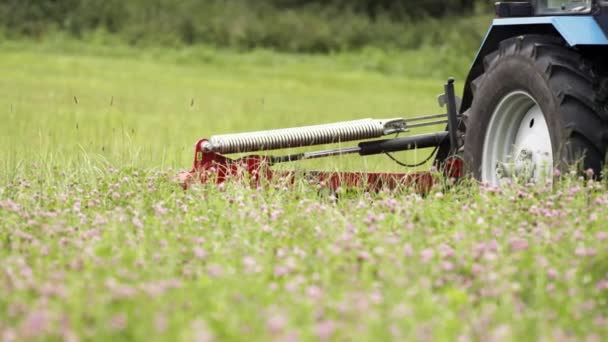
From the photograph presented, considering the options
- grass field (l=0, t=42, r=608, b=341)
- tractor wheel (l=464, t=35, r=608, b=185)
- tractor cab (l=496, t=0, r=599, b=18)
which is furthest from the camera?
tractor cab (l=496, t=0, r=599, b=18)

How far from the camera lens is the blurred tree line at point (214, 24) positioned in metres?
24.3

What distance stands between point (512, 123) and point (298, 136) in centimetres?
124

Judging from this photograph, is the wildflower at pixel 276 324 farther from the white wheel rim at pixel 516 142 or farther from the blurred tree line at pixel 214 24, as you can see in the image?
the blurred tree line at pixel 214 24

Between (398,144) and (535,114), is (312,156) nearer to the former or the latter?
(398,144)

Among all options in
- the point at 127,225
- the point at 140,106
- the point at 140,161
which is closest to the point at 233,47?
the point at 140,106

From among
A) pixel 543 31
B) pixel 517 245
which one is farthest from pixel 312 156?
pixel 517 245

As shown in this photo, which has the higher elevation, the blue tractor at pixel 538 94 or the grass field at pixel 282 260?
the blue tractor at pixel 538 94

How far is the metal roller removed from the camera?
19.8ft

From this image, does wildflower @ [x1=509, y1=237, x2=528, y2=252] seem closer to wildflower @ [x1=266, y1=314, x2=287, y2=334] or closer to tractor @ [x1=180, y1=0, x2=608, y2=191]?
tractor @ [x1=180, y1=0, x2=608, y2=191]

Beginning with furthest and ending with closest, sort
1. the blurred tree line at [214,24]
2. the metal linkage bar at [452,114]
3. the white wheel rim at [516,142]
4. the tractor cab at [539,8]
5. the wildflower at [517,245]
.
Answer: the blurred tree line at [214,24] < the metal linkage bar at [452,114] < the tractor cab at [539,8] < the white wheel rim at [516,142] < the wildflower at [517,245]

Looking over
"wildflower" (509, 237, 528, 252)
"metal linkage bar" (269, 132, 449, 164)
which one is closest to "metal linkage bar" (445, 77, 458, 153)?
"metal linkage bar" (269, 132, 449, 164)

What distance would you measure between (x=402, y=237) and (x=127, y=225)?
1149 mm

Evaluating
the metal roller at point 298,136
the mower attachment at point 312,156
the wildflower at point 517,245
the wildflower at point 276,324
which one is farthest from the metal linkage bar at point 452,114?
the wildflower at point 276,324

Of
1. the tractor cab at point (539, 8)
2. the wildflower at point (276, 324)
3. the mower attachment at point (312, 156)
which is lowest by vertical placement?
the mower attachment at point (312, 156)
